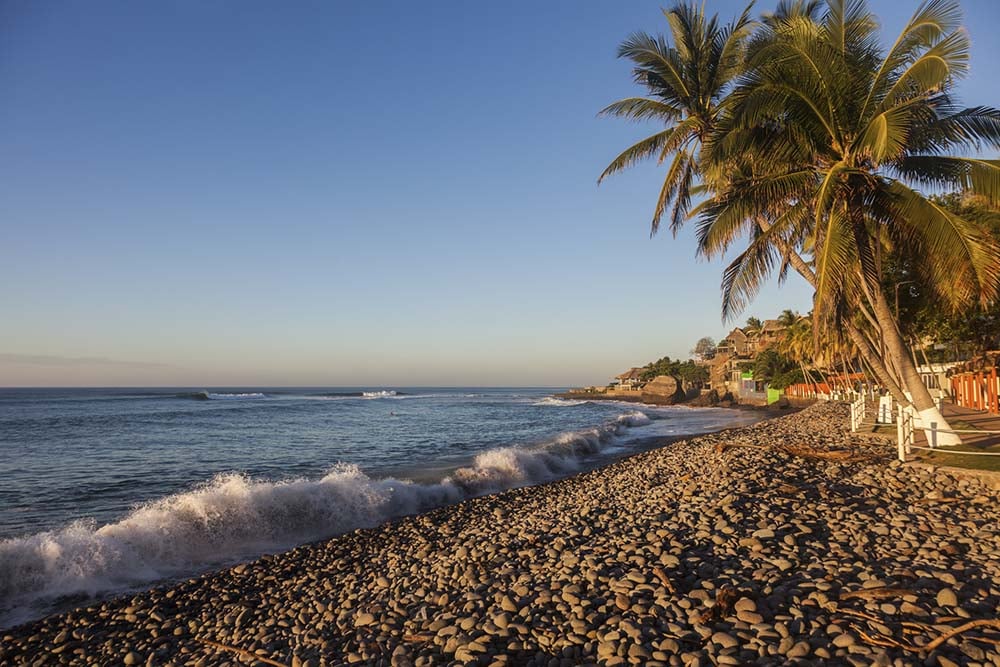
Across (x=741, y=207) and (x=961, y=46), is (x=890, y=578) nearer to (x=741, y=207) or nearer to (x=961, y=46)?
(x=741, y=207)

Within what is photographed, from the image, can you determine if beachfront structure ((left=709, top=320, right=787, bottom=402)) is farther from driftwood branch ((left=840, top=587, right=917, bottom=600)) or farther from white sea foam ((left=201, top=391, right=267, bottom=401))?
white sea foam ((left=201, top=391, right=267, bottom=401))

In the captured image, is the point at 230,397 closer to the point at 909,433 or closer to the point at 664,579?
the point at 909,433

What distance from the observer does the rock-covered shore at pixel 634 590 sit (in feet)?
14.5

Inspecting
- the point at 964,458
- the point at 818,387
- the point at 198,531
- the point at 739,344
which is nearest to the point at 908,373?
the point at 964,458

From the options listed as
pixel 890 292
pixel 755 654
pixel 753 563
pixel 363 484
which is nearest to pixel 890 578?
pixel 753 563

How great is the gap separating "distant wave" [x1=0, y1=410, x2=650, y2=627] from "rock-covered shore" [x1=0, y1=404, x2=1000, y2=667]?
1478 millimetres

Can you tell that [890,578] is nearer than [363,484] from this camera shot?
Yes

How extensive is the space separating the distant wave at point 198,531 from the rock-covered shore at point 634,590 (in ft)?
4.85

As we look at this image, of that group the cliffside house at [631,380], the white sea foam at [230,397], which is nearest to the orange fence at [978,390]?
the cliffside house at [631,380]

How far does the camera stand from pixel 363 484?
1407cm

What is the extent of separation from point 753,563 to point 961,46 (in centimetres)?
986

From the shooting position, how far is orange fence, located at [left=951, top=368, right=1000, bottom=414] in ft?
63.4

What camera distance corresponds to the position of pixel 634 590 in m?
5.41

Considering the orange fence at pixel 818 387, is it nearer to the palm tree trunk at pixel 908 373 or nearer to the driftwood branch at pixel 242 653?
the palm tree trunk at pixel 908 373
